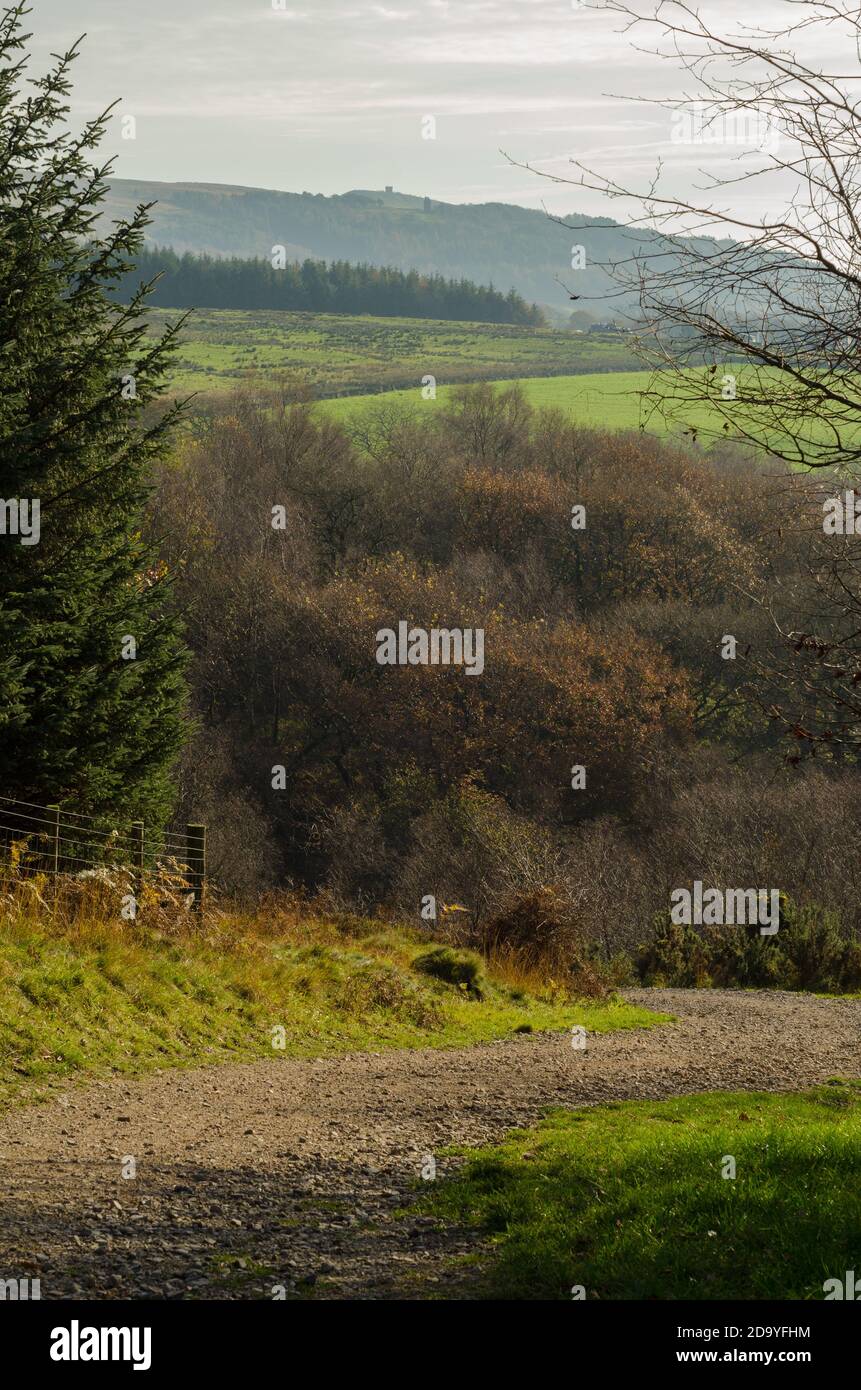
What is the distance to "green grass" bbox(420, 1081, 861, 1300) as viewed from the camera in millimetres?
5383

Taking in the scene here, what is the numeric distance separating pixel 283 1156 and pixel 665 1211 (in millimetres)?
3183

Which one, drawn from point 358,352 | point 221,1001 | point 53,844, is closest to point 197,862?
point 53,844

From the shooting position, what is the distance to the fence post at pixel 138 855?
1527cm

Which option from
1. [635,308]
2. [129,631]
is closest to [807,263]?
[635,308]

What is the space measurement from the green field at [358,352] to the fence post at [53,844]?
6497 cm

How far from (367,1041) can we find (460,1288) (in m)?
8.00

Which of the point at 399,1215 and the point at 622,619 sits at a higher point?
the point at 622,619

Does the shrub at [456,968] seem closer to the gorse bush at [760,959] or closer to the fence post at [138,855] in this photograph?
the fence post at [138,855]

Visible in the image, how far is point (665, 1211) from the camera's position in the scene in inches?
241

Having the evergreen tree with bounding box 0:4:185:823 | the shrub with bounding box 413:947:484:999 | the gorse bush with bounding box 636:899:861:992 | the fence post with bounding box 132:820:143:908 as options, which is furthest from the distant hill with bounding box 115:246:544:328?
the shrub with bounding box 413:947:484:999

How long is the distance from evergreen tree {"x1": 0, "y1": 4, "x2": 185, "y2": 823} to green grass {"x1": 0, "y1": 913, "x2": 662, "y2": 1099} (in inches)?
116

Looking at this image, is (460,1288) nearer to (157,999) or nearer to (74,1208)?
(74,1208)

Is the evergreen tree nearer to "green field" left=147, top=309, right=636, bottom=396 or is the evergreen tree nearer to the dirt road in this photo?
the dirt road

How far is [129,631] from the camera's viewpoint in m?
16.6
